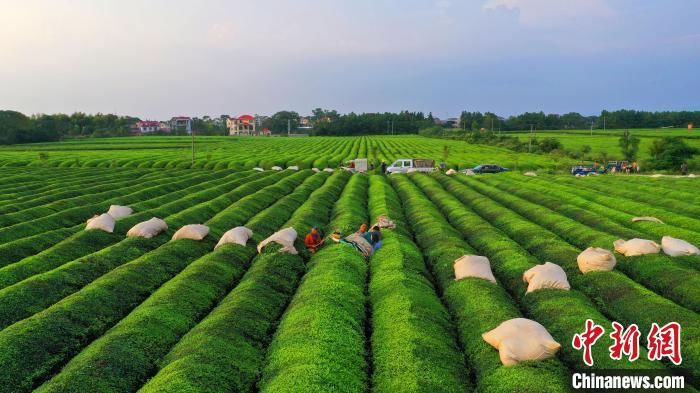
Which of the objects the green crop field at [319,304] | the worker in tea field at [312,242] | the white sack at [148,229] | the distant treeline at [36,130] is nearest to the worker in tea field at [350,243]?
the green crop field at [319,304]

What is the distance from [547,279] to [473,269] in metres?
2.42

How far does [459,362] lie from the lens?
12.5m

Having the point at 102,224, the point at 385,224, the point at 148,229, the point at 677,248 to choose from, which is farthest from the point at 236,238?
the point at 677,248

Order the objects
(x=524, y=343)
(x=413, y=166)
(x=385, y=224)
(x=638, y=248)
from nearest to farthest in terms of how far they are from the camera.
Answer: (x=524, y=343)
(x=638, y=248)
(x=385, y=224)
(x=413, y=166)

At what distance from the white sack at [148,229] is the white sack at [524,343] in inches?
702

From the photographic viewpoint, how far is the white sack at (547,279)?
54.4 ft

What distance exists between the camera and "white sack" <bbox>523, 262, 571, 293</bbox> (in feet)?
54.4

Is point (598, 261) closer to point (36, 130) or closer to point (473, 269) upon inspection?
point (473, 269)

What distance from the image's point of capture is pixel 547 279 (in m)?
16.7

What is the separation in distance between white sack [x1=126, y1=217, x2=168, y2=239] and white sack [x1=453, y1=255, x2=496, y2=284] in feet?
47.6

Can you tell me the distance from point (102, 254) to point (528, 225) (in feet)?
64.6

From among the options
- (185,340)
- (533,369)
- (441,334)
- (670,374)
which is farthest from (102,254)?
(670,374)

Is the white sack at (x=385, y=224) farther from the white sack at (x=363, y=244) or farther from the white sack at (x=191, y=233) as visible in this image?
the white sack at (x=191, y=233)

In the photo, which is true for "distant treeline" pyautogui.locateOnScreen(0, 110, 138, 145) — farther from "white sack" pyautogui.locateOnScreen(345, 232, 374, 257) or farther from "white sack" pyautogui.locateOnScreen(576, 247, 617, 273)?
"white sack" pyautogui.locateOnScreen(576, 247, 617, 273)
